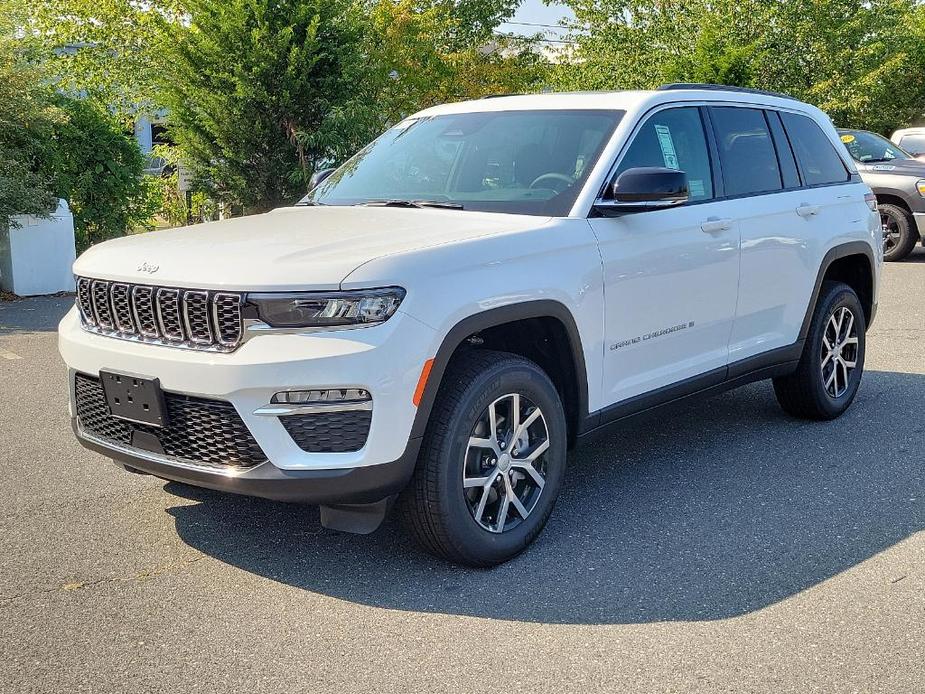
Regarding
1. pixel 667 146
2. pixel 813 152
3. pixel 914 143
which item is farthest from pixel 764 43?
pixel 667 146

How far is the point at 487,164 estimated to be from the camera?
5.06 meters

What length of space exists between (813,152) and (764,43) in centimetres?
1736

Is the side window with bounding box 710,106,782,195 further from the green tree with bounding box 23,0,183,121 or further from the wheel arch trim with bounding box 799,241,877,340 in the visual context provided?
the green tree with bounding box 23,0,183,121

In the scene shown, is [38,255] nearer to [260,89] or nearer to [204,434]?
[260,89]

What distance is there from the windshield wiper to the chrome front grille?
1.36 metres

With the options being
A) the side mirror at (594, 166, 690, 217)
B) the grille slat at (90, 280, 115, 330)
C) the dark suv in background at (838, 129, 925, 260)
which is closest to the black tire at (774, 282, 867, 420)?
the side mirror at (594, 166, 690, 217)

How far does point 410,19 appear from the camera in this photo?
17.8 meters

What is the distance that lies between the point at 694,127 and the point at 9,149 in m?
9.40

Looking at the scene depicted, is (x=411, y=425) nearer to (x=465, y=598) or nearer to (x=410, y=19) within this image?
(x=465, y=598)

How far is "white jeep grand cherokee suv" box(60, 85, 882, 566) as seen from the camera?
12.1 ft

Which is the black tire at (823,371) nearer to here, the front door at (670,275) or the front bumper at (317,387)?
the front door at (670,275)

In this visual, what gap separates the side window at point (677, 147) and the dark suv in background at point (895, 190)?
10322 millimetres

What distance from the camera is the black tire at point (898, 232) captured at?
14.9m

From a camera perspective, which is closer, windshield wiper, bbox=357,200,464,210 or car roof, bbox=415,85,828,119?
windshield wiper, bbox=357,200,464,210
